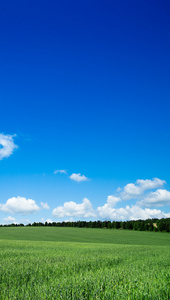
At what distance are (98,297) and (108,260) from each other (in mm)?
3672

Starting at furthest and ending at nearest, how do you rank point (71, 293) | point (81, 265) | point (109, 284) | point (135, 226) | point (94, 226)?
point (94, 226)
point (135, 226)
point (81, 265)
point (109, 284)
point (71, 293)

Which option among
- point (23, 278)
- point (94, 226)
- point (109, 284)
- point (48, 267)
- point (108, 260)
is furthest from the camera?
point (94, 226)

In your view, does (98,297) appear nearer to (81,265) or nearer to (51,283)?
(51,283)

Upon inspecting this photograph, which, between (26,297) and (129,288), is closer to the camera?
(26,297)

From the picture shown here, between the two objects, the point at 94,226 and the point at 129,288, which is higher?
the point at 129,288

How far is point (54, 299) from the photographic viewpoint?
10.2 ft

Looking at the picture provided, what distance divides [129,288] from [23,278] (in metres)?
2.08

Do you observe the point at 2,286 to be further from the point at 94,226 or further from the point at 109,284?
the point at 94,226

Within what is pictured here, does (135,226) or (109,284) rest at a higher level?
(109,284)

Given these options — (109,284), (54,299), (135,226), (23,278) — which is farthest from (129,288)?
(135,226)

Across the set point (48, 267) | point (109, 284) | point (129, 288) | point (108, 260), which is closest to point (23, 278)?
point (48, 267)

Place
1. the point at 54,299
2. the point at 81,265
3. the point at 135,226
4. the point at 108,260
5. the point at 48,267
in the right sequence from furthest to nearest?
1. the point at 135,226
2. the point at 108,260
3. the point at 81,265
4. the point at 48,267
5. the point at 54,299

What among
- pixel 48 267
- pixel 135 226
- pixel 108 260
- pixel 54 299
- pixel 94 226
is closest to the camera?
pixel 54 299

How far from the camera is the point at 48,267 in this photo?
520 cm
